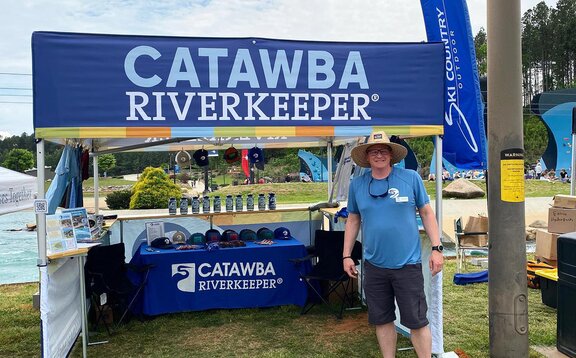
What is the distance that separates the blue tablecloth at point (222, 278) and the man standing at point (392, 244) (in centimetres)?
206

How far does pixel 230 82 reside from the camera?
3660 millimetres

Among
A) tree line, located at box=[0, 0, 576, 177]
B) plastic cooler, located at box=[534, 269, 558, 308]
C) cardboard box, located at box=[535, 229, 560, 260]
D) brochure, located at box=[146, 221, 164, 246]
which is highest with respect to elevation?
tree line, located at box=[0, 0, 576, 177]

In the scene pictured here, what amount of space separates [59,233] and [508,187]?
3062mm

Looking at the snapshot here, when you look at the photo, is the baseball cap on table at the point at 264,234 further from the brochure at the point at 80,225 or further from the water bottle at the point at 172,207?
the brochure at the point at 80,225

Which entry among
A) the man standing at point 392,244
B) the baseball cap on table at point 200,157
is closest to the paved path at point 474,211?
the baseball cap on table at point 200,157

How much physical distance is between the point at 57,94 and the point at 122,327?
7.44 ft

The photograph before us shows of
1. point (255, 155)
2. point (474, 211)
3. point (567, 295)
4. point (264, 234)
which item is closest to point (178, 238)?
point (264, 234)

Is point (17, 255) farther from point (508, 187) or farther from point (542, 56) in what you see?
point (542, 56)

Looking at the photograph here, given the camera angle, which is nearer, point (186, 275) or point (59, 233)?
point (59, 233)

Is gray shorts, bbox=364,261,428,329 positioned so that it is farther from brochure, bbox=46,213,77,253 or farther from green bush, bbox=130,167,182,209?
green bush, bbox=130,167,182,209

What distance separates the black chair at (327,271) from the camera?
4785mm

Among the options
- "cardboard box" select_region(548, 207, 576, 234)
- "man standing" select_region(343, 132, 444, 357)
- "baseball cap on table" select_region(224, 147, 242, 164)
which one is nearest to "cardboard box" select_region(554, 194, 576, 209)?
"cardboard box" select_region(548, 207, 576, 234)

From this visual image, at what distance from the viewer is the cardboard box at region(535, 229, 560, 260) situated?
18.7 feet

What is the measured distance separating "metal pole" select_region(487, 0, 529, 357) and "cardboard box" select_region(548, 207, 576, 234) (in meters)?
2.69
